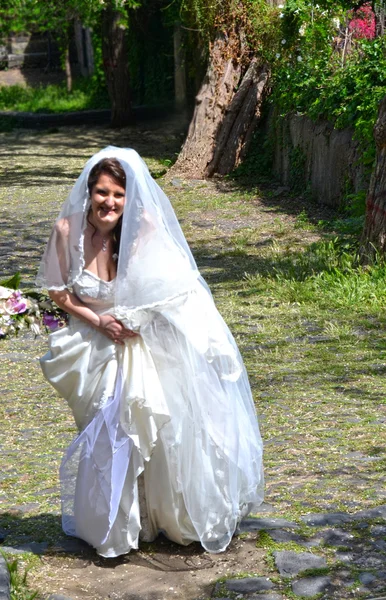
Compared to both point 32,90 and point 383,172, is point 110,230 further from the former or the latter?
point 32,90

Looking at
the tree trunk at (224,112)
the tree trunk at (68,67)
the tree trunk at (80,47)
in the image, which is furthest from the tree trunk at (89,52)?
the tree trunk at (224,112)

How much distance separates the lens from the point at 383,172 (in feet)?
30.1

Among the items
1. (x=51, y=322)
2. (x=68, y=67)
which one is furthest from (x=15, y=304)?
(x=68, y=67)

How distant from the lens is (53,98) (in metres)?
29.0

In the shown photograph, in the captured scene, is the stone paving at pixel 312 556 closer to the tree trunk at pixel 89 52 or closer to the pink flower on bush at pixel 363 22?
the pink flower on bush at pixel 363 22

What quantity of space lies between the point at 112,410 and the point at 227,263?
6.63 meters

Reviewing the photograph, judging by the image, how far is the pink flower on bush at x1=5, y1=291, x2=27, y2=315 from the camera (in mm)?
4289

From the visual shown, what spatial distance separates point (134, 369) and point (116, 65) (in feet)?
63.4

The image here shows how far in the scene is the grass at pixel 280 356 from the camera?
5.13 metres

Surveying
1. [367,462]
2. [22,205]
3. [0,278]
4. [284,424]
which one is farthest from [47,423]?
[22,205]

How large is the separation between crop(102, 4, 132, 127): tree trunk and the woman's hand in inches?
718

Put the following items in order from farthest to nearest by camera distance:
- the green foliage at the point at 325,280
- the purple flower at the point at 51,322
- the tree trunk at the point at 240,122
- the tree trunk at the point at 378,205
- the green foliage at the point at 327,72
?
the tree trunk at the point at 240,122
the green foliage at the point at 327,72
the tree trunk at the point at 378,205
the green foliage at the point at 325,280
the purple flower at the point at 51,322

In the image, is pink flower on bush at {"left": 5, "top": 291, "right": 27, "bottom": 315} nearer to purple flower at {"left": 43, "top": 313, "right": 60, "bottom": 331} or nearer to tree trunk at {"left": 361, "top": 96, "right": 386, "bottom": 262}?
purple flower at {"left": 43, "top": 313, "right": 60, "bottom": 331}

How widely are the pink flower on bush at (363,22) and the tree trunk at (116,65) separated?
20.2 feet
